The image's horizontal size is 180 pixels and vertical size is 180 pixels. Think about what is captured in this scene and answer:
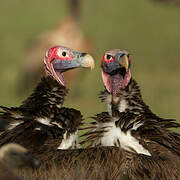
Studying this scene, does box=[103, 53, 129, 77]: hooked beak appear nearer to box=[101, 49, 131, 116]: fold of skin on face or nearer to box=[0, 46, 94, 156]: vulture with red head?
box=[101, 49, 131, 116]: fold of skin on face

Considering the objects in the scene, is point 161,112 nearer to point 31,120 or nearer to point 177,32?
point 31,120

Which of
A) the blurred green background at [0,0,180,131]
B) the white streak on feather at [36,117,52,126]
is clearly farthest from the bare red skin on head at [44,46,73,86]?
the blurred green background at [0,0,180,131]

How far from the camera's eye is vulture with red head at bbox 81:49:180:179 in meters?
4.00

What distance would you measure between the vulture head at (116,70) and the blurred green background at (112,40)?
3.68m

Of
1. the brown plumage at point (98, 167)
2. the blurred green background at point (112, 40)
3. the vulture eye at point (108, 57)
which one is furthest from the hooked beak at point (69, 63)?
the blurred green background at point (112, 40)

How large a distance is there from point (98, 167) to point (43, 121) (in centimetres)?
54

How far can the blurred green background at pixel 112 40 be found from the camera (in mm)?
9859

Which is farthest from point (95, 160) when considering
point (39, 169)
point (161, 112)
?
point (161, 112)

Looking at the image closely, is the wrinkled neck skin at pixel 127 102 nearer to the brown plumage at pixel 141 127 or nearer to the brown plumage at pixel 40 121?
the brown plumage at pixel 141 127

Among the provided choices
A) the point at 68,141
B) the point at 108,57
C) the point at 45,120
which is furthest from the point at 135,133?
the point at 108,57

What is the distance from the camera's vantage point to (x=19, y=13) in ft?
56.4

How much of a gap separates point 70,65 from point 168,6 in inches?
469

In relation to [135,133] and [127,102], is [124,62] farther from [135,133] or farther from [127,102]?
[135,133]

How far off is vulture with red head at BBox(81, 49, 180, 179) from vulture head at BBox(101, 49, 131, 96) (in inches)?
3.0
